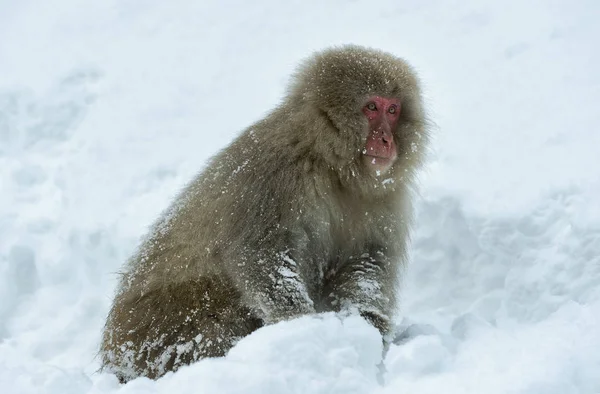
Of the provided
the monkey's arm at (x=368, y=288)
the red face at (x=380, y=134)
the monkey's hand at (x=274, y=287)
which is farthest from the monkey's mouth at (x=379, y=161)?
the monkey's hand at (x=274, y=287)

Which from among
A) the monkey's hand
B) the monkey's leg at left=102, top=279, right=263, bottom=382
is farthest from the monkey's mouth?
the monkey's leg at left=102, top=279, right=263, bottom=382

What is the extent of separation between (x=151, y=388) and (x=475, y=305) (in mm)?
2943

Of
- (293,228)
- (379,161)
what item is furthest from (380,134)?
(293,228)

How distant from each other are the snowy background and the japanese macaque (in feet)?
1.44

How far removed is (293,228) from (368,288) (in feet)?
1.71

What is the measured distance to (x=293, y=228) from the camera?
12.6 feet

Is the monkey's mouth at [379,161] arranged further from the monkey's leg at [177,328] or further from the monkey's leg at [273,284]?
the monkey's leg at [177,328]

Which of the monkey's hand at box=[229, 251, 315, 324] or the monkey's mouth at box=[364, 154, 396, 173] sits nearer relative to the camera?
the monkey's hand at box=[229, 251, 315, 324]

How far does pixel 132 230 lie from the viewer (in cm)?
636

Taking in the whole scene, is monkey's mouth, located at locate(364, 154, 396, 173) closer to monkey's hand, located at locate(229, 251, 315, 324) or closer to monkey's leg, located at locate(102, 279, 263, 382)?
monkey's hand, located at locate(229, 251, 315, 324)

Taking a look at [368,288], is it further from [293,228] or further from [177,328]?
[177,328]

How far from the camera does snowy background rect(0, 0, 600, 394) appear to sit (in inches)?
115

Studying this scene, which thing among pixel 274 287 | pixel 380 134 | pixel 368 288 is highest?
pixel 380 134

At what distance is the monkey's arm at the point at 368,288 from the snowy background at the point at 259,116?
0.20m
